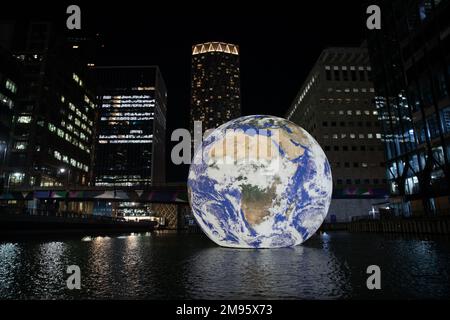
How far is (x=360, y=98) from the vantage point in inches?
3191

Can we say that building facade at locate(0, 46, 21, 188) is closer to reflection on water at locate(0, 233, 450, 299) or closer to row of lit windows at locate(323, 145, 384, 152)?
reflection on water at locate(0, 233, 450, 299)

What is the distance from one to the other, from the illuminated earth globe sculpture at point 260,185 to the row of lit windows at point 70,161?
105651mm

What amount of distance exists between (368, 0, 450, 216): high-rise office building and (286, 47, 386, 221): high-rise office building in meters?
21.7

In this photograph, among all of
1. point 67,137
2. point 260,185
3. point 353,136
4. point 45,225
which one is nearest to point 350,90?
point 353,136

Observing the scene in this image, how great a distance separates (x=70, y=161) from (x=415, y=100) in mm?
109801

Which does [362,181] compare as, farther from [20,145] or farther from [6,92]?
[20,145]

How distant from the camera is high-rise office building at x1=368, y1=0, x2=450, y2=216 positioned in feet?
124

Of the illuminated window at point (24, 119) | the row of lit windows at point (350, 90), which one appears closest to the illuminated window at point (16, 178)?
the illuminated window at point (24, 119)

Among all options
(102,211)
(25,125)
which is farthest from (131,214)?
(25,125)

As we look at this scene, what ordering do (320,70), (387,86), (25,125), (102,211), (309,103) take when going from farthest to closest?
(102,211), (25,125), (309,103), (320,70), (387,86)

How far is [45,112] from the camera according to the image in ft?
325

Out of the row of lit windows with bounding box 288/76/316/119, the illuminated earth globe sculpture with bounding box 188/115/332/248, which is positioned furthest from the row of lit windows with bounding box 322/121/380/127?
the illuminated earth globe sculpture with bounding box 188/115/332/248
